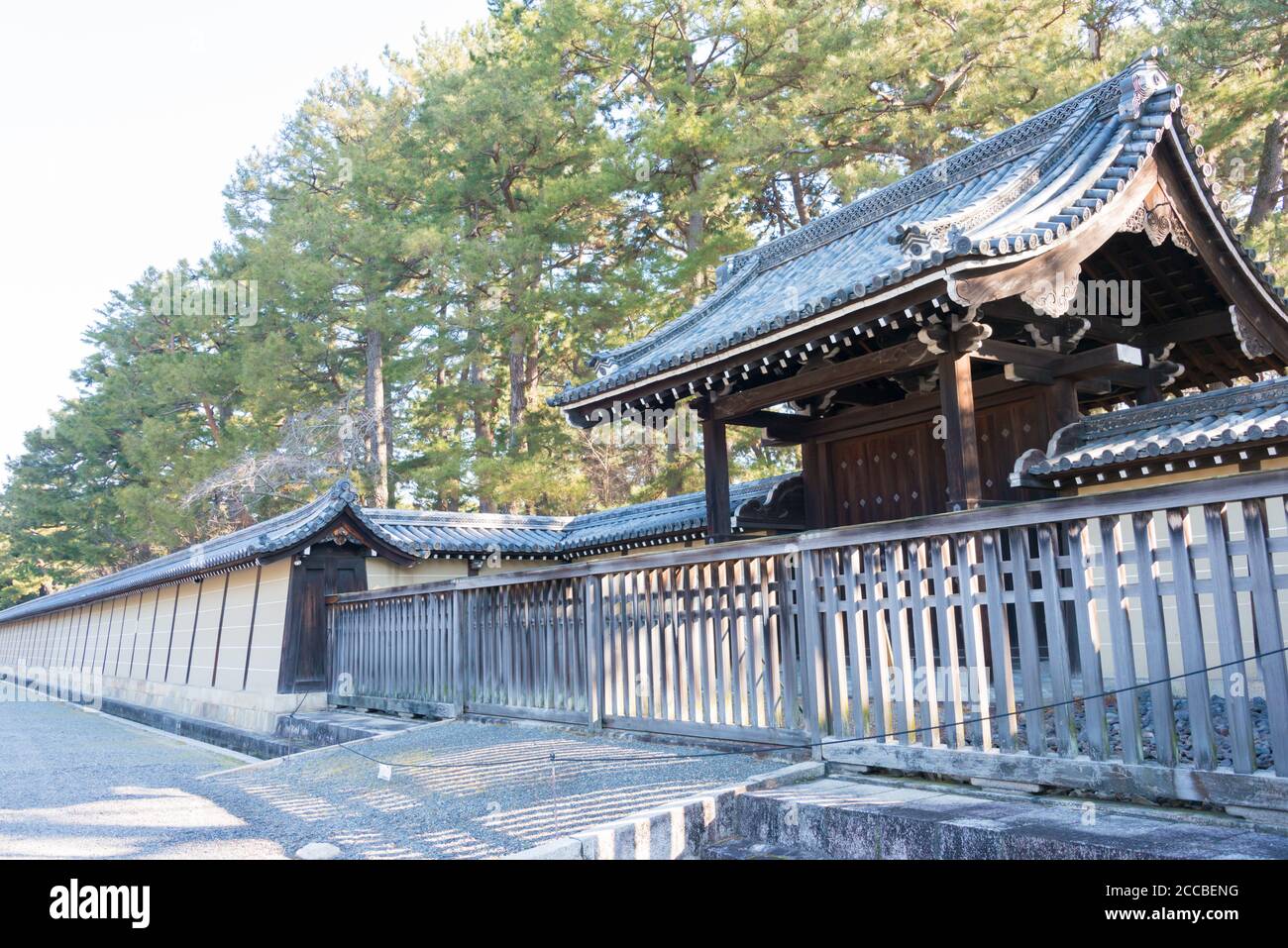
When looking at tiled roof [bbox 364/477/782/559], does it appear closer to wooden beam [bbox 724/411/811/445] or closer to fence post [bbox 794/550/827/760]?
wooden beam [bbox 724/411/811/445]

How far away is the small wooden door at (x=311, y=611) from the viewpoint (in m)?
13.6

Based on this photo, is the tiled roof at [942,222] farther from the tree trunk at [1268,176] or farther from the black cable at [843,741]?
the tree trunk at [1268,176]

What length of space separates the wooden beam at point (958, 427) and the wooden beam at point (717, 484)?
3120 mm

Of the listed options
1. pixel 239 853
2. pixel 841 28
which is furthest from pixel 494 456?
pixel 239 853

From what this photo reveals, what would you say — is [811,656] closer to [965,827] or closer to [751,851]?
[751,851]

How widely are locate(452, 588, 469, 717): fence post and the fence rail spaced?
0.86 meters

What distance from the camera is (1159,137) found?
8.69m

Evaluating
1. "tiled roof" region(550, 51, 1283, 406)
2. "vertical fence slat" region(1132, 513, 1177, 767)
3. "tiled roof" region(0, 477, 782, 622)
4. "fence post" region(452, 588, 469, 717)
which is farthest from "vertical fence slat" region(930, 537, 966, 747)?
"tiled roof" region(0, 477, 782, 622)

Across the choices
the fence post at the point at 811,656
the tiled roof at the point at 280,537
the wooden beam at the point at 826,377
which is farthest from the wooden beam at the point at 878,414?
the tiled roof at the point at 280,537

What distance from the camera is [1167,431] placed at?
26.6ft

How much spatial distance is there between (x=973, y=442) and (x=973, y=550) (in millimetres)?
3481

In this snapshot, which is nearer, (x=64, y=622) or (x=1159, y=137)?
(x=1159, y=137)

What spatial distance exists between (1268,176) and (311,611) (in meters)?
19.6
